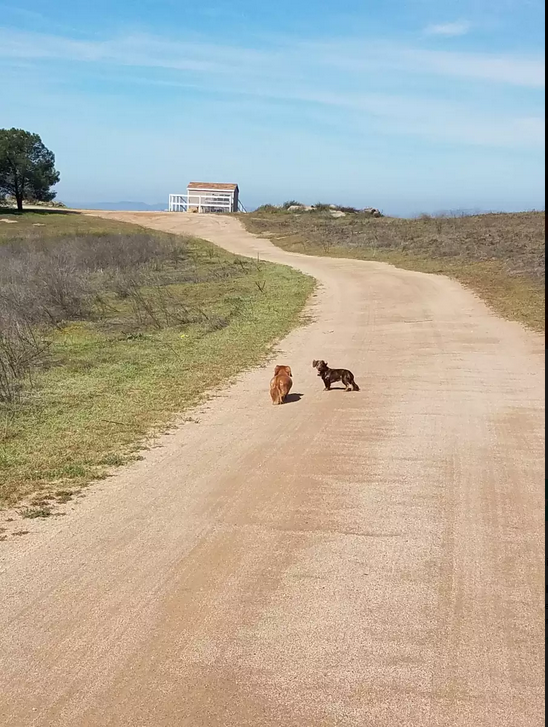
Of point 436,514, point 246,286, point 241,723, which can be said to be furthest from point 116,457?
point 246,286

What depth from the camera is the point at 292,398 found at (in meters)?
10.6

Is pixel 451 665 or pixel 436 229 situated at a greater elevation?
pixel 436 229

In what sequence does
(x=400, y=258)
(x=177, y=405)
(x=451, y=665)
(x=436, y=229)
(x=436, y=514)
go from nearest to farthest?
(x=451, y=665) < (x=436, y=514) < (x=177, y=405) < (x=400, y=258) < (x=436, y=229)

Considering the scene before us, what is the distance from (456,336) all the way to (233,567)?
1121 cm

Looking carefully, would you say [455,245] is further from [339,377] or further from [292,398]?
[292,398]

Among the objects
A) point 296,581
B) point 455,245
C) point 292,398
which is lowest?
point 296,581

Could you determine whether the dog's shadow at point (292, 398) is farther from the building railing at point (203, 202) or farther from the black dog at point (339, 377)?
the building railing at point (203, 202)

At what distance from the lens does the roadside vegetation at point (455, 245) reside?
22.6 m

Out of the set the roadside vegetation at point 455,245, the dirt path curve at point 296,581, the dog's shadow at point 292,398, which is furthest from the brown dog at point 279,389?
the roadside vegetation at point 455,245

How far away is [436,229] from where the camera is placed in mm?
45062

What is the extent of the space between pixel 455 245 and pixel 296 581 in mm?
32344

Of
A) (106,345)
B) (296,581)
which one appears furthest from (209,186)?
(296,581)

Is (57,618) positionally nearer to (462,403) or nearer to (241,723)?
(241,723)

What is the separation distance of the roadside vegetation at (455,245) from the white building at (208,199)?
48.0ft
